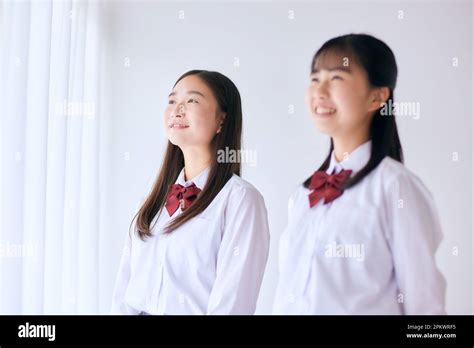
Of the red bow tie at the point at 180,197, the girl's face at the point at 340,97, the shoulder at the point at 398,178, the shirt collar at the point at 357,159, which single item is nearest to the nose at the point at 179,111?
the red bow tie at the point at 180,197

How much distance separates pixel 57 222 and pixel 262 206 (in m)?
0.69

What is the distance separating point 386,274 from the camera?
6.55 ft

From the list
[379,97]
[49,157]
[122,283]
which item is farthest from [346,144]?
[49,157]

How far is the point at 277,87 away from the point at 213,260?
23.6 inches

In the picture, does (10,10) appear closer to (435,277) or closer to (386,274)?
(386,274)

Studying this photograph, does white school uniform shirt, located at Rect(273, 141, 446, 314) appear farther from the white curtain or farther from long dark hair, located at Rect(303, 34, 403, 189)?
the white curtain

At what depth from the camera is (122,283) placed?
2172 millimetres

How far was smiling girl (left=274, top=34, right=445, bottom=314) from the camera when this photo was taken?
2.00m

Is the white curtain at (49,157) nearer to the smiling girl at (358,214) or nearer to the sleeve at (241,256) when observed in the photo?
the sleeve at (241,256)

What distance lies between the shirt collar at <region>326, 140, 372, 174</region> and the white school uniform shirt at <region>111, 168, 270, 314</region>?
0.28 meters

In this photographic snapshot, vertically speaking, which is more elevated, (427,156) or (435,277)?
(427,156)

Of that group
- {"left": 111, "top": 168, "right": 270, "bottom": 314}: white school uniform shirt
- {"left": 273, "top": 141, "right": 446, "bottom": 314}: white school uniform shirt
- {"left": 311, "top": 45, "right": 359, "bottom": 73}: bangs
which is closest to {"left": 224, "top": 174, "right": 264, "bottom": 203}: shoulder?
{"left": 111, "top": 168, "right": 270, "bottom": 314}: white school uniform shirt

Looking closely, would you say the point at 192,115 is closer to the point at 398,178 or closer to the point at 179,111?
the point at 179,111
